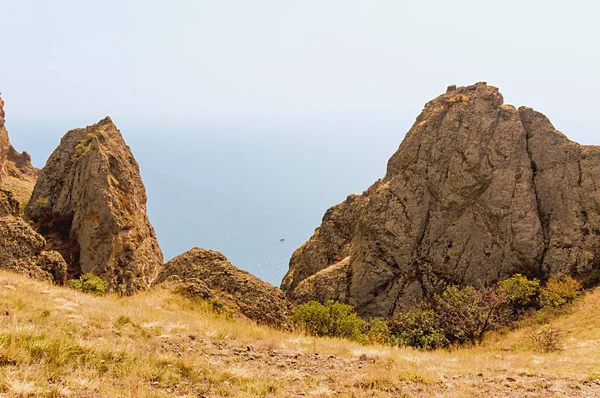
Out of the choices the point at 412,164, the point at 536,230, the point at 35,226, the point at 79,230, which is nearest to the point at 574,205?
the point at 536,230

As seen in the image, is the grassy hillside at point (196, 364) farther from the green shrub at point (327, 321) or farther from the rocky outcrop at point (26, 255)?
the green shrub at point (327, 321)

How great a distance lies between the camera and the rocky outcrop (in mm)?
21125

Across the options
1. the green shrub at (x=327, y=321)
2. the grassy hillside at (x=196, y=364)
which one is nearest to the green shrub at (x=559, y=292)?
the green shrub at (x=327, y=321)

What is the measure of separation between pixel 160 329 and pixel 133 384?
502 centimetres

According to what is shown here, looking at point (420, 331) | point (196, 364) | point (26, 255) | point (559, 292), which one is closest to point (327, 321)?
point (420, 331)

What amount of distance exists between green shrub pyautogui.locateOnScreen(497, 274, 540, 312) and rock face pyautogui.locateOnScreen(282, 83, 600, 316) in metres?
3.83

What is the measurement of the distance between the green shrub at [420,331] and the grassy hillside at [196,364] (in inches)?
531

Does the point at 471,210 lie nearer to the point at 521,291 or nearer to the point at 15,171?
the point at 521,291

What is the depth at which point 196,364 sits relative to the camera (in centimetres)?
1023

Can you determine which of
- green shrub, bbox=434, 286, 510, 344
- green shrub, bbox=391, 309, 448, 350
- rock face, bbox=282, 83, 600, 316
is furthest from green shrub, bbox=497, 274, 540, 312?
green shrub, bbox=391, 309, 448, 350

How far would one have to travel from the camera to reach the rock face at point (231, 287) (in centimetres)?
2173

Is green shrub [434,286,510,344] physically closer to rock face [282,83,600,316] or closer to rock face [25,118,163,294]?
rock face [282,83,600,316]

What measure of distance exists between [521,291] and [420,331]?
1208cm

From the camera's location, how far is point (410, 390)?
35.0ft
